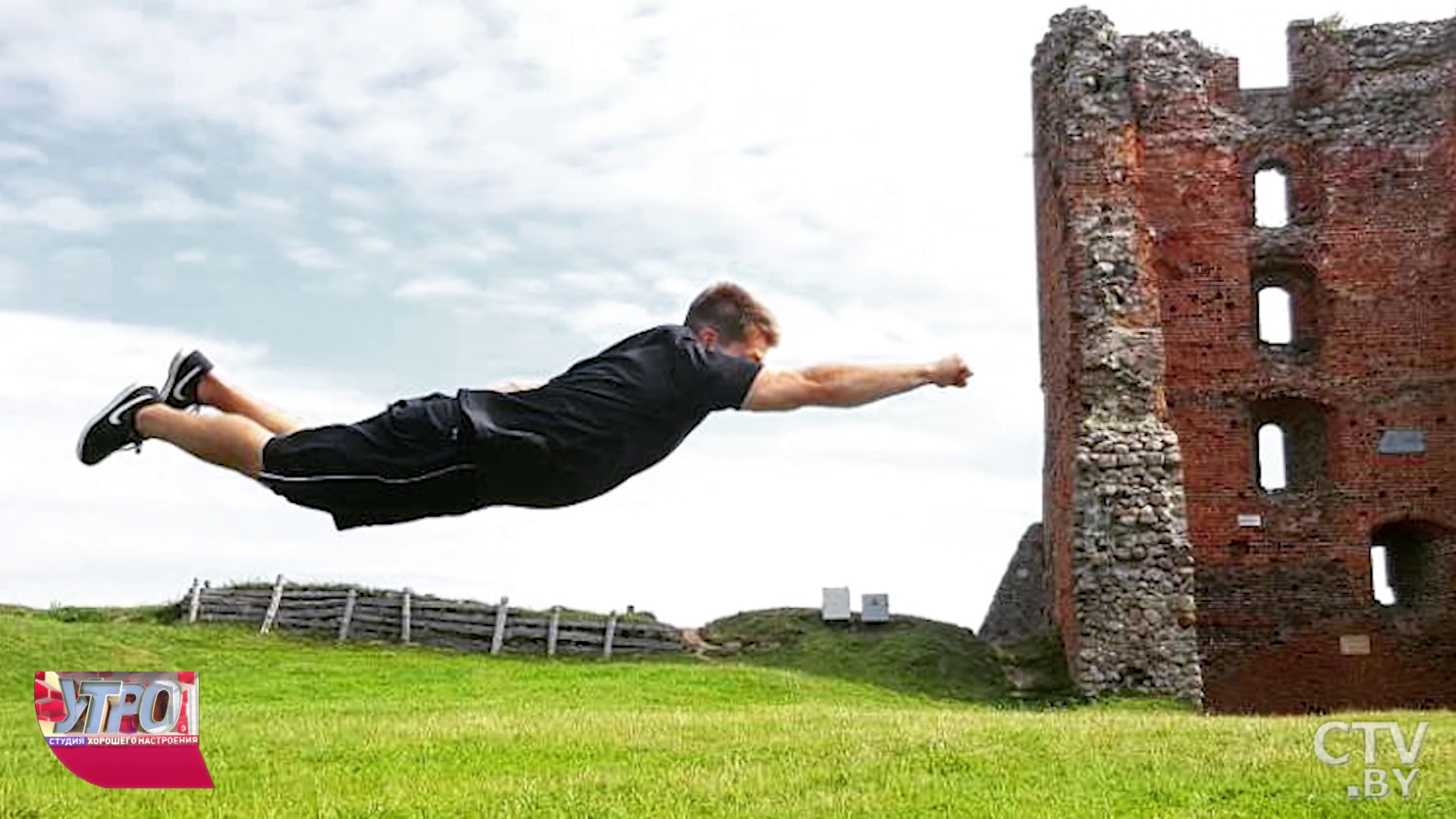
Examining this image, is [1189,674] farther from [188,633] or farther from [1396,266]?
[188,633]

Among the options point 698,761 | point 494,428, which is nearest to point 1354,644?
point 698,761

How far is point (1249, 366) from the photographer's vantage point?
72.6 ft

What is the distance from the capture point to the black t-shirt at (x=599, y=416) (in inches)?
209

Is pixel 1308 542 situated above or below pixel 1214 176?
below

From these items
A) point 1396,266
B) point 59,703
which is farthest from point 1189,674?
point 59,703

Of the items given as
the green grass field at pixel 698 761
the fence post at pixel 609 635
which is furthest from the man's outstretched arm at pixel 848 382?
the fence post at pixel 609 635

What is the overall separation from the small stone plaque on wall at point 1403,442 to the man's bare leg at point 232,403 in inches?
749

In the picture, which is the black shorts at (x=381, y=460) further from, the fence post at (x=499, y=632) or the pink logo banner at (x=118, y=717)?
the fence post at (x=499, y=632)

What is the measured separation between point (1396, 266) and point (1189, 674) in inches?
233

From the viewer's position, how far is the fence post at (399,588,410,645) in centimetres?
2267

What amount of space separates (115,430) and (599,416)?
142 cm

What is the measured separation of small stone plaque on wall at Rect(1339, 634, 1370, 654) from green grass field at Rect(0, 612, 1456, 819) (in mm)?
3906

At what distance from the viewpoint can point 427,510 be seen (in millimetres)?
5418

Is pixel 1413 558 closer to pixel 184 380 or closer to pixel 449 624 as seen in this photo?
pixel 449 624
